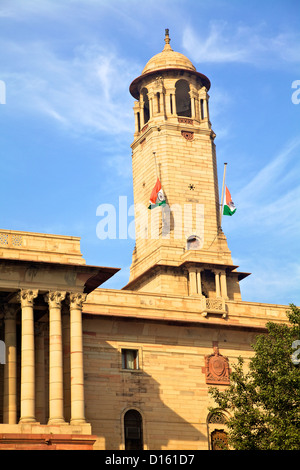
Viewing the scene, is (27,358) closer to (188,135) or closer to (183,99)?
(188,135)

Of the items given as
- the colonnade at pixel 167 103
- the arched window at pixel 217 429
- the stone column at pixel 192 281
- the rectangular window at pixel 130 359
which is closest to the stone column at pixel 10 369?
the rectangular window at pixel 130 359

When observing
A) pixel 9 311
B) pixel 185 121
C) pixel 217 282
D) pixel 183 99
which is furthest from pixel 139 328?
pixel 183 99

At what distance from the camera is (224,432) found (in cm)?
5759

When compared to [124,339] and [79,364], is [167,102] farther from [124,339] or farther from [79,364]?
[79,364]

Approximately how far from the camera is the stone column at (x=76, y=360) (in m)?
48.7

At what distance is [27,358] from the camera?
4888 centimetres

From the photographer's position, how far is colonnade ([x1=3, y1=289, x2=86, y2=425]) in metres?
48.3

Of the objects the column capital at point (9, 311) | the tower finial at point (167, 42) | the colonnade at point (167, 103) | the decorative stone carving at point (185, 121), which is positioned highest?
the tower finial at point (167, 42)

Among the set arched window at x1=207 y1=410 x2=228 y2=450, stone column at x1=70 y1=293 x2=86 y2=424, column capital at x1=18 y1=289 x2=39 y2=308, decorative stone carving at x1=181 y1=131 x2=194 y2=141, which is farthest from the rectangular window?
decorative stone carving at x1=181 y1=131 x2=194 y2=141

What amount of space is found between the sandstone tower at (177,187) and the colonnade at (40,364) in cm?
1913

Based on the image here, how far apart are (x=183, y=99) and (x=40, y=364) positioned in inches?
1422

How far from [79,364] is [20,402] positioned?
4543 mm

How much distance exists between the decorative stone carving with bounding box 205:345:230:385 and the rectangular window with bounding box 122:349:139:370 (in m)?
4.71

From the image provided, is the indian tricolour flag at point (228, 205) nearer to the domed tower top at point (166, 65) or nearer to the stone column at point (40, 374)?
the domed tower top at point (166, 65)
